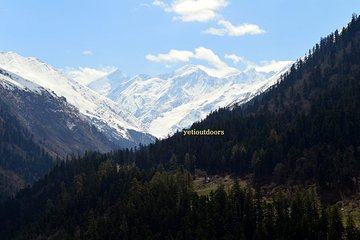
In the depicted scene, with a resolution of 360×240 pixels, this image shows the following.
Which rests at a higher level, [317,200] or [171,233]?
[317,200]

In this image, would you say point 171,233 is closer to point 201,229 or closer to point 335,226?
point 201,229

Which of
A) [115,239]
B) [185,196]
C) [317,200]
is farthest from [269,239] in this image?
[115,239]

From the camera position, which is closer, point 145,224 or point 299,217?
point 299,217

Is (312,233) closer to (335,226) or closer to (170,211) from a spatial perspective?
(335,226)

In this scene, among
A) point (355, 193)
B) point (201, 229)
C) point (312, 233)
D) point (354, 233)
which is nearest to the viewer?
point (354, 233)

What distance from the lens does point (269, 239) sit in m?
157

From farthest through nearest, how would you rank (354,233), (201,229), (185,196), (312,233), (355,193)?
(185,196) < (355,193) < (201,229) < (312,233) < (354,233)

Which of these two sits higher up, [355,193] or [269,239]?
[355,193]

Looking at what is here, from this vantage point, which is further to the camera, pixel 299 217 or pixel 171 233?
pixel 171 233

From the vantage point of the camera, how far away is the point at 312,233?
490 feet

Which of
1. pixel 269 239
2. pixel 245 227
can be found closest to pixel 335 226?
pixel 269 239

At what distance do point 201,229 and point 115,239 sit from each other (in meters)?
41.8

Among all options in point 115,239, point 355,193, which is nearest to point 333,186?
point 355,193

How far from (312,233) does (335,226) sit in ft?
23.8
